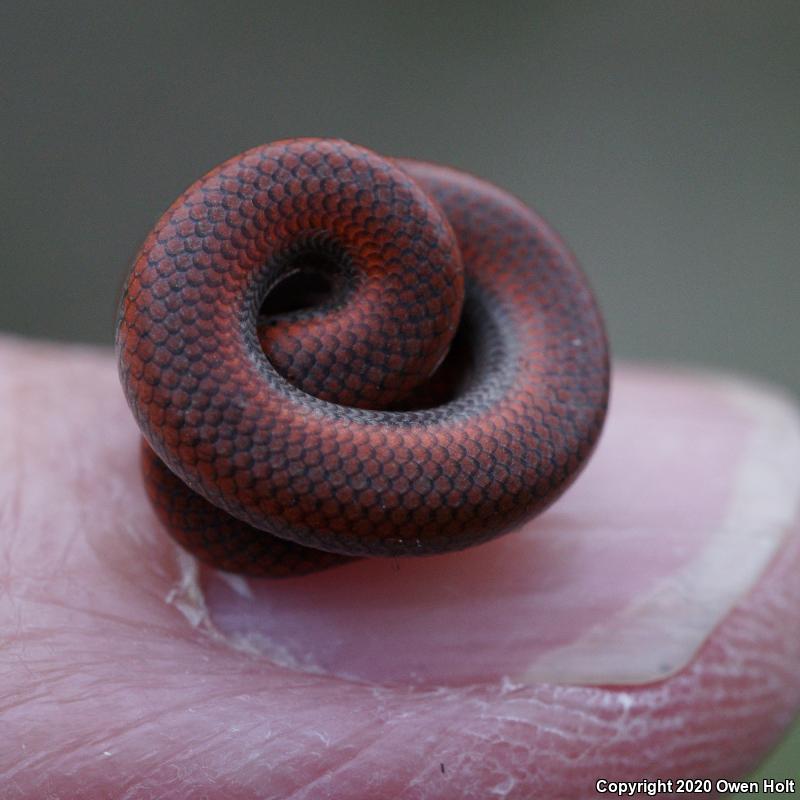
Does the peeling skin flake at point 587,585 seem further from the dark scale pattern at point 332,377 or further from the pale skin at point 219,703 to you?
the dark scale pattern at point 332,377

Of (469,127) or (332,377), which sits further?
(469,127)

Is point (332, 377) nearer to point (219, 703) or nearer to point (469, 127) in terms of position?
point (219, 703)

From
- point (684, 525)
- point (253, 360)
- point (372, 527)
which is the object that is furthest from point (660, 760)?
point (253, 360)

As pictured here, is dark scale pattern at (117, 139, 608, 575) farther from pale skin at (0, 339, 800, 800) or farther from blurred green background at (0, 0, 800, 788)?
blurred green background at (0, 0, 800, 788)

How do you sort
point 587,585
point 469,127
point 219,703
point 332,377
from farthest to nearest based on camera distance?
point 469,127
point 587,585
point 219,703
point 332,377

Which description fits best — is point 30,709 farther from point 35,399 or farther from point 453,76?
point 453,76

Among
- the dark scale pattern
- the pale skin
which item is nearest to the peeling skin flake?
the pale skin

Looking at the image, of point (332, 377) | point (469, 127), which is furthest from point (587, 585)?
point (469, 127)
